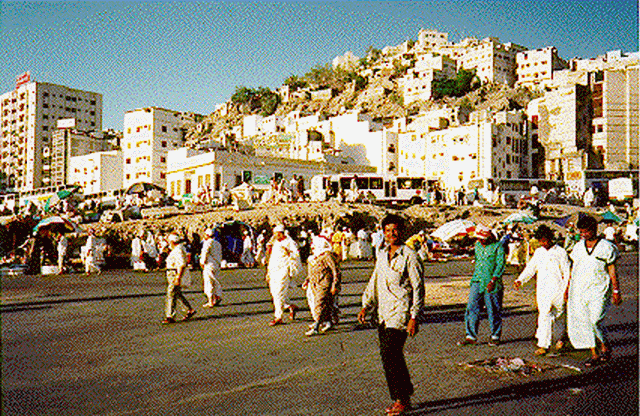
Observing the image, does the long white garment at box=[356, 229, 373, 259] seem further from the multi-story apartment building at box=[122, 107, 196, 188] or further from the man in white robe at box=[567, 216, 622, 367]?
the multi-story apartment building at box=[122, 107, 196, 188]

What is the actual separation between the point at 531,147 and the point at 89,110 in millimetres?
79450

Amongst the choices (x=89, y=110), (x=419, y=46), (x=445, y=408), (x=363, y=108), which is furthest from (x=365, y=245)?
(x=419, y=46)

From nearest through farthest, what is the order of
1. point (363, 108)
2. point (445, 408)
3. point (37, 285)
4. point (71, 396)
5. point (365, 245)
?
1. point (445, 408)
2. point (71, 396)
3. point (37, 285)
4. point (365, 245)
5. point (363, 108)

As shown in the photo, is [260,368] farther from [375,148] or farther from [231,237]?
[375,148]

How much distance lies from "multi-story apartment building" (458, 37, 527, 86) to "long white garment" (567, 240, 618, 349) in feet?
336

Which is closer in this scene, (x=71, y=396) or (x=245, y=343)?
(x=71, y=396)

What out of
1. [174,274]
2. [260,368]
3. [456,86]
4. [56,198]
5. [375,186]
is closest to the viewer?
[260,368]

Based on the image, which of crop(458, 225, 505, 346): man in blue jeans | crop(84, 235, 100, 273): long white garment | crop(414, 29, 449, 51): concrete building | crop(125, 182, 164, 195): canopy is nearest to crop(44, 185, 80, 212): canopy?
crop(125, 182, 164, 195): canopy

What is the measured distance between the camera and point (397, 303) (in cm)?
506

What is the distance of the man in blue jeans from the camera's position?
766 centimetres

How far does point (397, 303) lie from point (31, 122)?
340ft

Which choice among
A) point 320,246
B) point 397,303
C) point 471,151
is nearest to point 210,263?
point 320,246

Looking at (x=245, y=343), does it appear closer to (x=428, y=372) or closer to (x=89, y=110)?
(x=428, y=372)

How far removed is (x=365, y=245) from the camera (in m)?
26.3
